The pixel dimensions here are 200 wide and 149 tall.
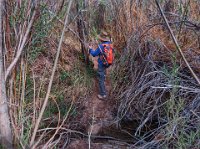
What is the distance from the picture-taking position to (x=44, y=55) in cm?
491

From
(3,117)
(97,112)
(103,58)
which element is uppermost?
(3,117)

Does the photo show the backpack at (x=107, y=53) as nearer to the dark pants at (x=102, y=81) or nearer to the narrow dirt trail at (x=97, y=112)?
the dark pants at (x=102, y=81)

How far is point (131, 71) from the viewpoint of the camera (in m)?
4.59

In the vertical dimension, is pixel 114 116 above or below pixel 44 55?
below

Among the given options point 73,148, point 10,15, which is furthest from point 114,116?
point 10,15

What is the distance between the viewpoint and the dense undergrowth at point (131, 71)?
3391mm

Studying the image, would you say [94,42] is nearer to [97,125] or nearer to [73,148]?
[97,125]

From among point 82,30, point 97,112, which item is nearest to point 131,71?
point 97,112

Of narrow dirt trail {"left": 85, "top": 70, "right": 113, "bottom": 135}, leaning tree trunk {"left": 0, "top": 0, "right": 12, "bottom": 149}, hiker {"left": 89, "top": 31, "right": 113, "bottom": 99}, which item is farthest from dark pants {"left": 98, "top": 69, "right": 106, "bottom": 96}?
leaning tree trunk {"left": 0, "top": 0, "right": 12, "bottom": 149}

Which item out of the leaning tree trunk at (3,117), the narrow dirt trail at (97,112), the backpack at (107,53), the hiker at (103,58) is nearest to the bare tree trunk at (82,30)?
the hiker at (103,58)

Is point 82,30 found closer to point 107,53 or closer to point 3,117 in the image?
point 107,53

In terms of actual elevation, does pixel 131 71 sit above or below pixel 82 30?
below

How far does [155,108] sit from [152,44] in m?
1.15

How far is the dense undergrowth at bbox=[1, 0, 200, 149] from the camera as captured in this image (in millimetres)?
3391
